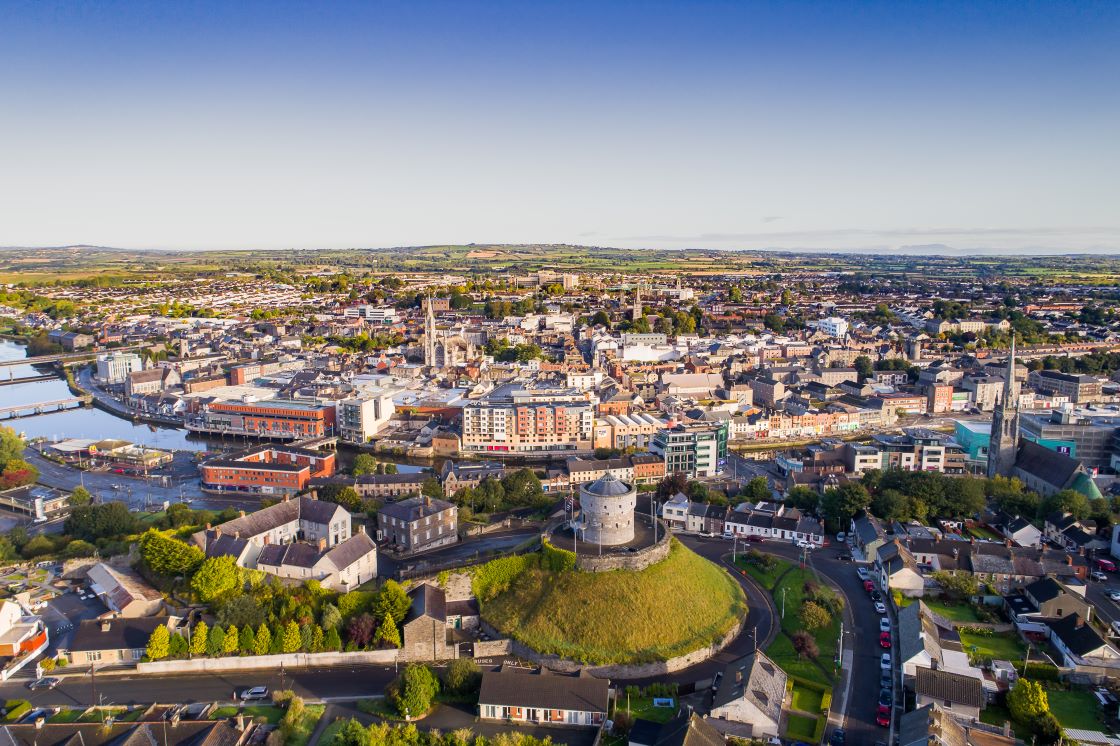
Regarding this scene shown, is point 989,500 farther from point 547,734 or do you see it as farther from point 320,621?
point 320,621

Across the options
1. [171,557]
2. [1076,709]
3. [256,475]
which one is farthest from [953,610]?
[256,475]

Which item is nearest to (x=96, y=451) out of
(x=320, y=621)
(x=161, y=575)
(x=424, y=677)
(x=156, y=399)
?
(x=156, y=399)

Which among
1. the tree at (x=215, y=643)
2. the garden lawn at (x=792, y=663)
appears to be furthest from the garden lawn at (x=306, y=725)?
the garden lawn at (x=792, y=663)

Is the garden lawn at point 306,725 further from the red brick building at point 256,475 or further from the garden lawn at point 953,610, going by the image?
the garden lawn at point 953,610

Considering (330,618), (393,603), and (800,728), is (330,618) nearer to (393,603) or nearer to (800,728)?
(393,603)

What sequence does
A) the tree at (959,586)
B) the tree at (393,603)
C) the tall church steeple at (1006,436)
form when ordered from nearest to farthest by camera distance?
the tree at (393,603), the tree at (959,586), the tall church steeple at (1006,436)

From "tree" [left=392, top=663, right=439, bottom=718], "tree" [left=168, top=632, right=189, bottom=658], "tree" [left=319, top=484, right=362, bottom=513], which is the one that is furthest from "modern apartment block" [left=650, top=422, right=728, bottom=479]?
"tree" [left=168, top=632, right=189, bottom=658]
